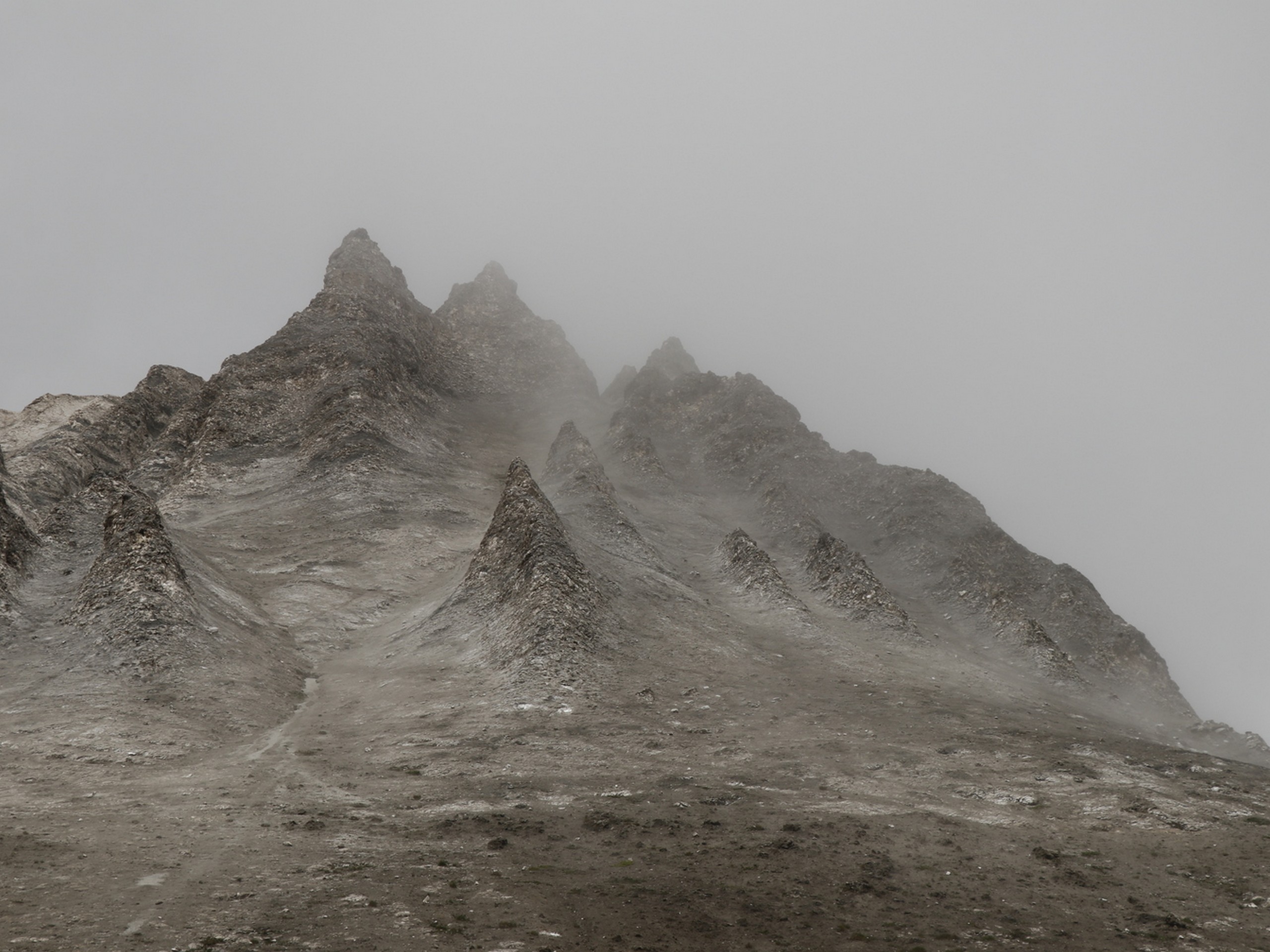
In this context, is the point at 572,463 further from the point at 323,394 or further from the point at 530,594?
the point at 530,594

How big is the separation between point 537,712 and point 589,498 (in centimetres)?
2600

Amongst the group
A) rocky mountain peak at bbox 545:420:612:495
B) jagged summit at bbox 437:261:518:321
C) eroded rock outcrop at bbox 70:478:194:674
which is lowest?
eroded rock outcrop at bbox 70:478:194:674

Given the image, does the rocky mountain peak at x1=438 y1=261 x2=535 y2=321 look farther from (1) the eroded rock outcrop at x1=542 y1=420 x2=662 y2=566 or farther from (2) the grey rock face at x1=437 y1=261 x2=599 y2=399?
(1) the eroded rock outcrop at x1=542 y1=420 x2=662 y2=566

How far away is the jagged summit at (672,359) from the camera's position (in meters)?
112

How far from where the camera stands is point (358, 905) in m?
13.9

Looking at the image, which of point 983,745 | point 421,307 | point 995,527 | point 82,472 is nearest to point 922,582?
point 995,527

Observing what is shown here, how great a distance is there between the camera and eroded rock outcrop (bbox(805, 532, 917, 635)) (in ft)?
147

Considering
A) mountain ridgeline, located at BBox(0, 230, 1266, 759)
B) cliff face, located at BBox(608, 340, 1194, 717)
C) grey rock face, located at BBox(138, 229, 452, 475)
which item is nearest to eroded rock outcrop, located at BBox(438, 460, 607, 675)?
mountain ridgeline, located at BBox(0, 230, 1266, 759)

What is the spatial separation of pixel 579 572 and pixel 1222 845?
2482cm

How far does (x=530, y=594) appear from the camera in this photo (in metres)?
34.1

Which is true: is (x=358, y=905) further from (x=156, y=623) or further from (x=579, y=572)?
(x=579, y=572)

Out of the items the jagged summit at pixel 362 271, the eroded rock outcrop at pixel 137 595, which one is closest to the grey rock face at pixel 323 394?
the jagged summit at pixel 362 271

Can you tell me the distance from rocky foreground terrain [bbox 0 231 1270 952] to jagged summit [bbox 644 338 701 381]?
47.6 m

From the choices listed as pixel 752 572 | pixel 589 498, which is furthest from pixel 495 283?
pixel 752 572
